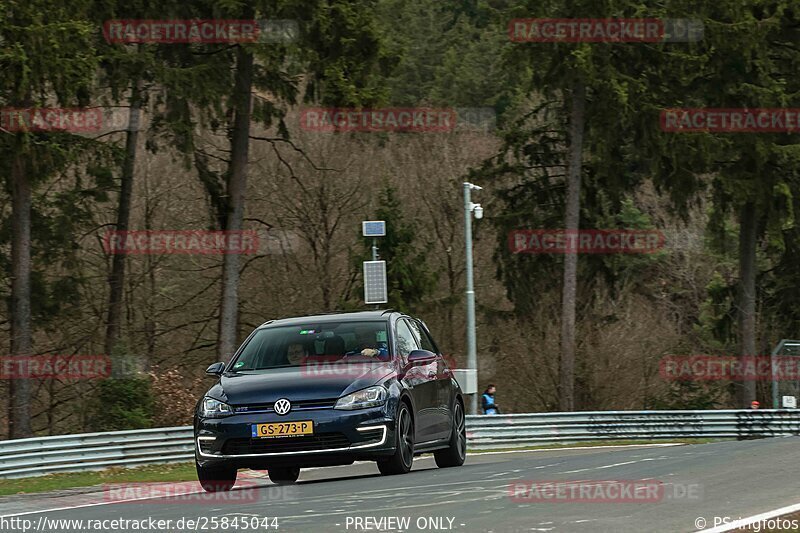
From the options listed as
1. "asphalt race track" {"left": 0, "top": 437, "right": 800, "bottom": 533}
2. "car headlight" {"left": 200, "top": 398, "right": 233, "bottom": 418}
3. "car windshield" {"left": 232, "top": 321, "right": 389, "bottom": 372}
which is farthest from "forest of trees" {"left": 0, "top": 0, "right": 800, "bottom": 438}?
"asphalt race track" {"left": 0, "top": 437, "right": 800, "bottom": 533}

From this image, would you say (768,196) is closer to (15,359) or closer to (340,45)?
(340,45)

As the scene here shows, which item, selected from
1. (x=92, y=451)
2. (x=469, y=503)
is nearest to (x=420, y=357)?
(x=469, y=503)

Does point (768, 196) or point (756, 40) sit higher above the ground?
point (756, 40)

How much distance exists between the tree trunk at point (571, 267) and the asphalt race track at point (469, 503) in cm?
2301

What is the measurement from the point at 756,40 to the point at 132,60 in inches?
639

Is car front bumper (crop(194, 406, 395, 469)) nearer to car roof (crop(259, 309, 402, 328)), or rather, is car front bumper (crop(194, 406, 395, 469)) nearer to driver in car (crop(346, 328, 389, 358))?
driver in car (crop(346, 328, 389, 358))

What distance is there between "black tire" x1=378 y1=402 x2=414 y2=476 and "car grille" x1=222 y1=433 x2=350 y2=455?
70 cm

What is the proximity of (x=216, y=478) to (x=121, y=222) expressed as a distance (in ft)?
82.6

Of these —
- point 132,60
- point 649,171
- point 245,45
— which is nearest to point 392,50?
point 245,45

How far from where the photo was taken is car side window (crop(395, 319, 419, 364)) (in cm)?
1482

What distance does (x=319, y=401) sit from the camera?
527 inches

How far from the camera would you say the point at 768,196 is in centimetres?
3847

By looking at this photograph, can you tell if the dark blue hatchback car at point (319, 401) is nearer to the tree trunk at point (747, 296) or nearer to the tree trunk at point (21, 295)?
the tree trunk at point (21, 295)

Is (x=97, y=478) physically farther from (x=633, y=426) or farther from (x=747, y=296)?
(x=747, y=296)
